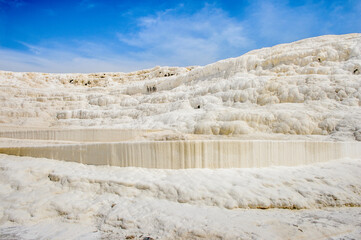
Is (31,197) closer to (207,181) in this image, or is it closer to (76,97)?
(207,181)

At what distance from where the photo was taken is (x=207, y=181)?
4820 mm

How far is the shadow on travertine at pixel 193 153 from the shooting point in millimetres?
5371

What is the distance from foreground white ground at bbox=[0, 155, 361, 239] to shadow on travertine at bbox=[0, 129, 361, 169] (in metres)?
0.23

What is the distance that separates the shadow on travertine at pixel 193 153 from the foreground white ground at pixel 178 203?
23 centimetres

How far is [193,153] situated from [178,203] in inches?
49.6

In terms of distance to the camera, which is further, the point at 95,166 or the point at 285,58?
the point at 285,58

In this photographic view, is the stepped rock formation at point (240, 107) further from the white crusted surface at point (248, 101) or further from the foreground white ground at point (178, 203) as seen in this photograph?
the foreground white ground at point (178, 203)

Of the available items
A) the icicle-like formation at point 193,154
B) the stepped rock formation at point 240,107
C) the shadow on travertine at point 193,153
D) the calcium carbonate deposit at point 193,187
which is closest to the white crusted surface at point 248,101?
the stepped rock formation at point 240,107

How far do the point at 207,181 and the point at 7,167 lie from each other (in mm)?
4789

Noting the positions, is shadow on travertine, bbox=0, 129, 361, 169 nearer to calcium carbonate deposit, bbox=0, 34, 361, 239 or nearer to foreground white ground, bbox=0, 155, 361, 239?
calcium carbonate deposit, bbox=0, 34, 361, 239

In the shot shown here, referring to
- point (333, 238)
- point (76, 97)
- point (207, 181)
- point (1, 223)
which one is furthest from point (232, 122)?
point (76, 97)

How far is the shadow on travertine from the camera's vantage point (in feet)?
17.6

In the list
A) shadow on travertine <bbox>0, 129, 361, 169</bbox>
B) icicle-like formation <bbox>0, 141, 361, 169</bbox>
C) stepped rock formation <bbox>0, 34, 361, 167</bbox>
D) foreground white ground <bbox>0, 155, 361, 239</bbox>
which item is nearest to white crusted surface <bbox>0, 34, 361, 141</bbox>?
stepped rock formation <bbox>0, 34, 361, 167</bbox>

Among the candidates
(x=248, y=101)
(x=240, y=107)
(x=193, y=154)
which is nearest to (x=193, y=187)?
(x=193, y=154)
